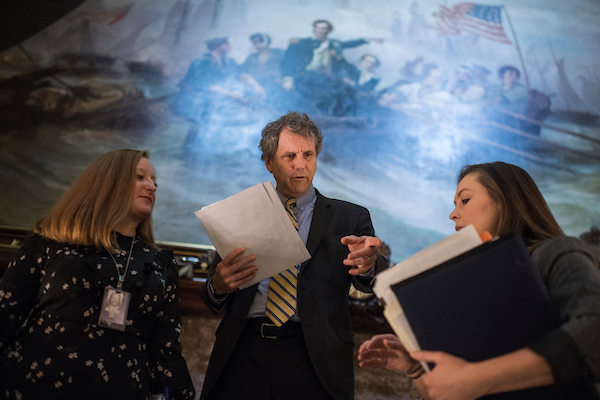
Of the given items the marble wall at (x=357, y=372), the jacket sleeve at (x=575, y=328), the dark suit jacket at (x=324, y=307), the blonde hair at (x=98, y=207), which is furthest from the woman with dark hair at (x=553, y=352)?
the marble wall at (x=357, y=372)

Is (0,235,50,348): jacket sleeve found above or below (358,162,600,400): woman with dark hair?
below

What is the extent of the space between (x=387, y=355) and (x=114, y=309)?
3.75ft

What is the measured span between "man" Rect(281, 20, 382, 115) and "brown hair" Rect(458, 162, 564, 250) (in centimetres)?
346

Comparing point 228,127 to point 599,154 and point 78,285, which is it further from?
point 599,154

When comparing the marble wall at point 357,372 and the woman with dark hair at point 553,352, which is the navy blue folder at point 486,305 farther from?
the marble wall at point 357,372

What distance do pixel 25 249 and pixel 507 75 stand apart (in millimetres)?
4948

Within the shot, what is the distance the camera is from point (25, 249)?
1.88 m

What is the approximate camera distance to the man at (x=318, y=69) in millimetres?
4828

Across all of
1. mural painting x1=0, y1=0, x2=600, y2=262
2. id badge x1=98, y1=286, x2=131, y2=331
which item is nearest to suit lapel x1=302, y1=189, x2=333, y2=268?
id badge x1=98, y1=286, x2=131, y2=331

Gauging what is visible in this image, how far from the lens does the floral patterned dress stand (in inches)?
65.2

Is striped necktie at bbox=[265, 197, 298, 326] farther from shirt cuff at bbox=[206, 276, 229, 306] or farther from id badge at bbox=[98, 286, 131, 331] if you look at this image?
Answer: id badge at bbox=[98, 286, 131, 331]

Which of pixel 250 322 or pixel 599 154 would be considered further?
pixel 599 154

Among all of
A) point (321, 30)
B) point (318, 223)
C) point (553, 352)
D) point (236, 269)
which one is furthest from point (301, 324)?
point (321, 30)

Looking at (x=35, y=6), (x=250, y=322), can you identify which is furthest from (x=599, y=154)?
(x=35, y=6)
